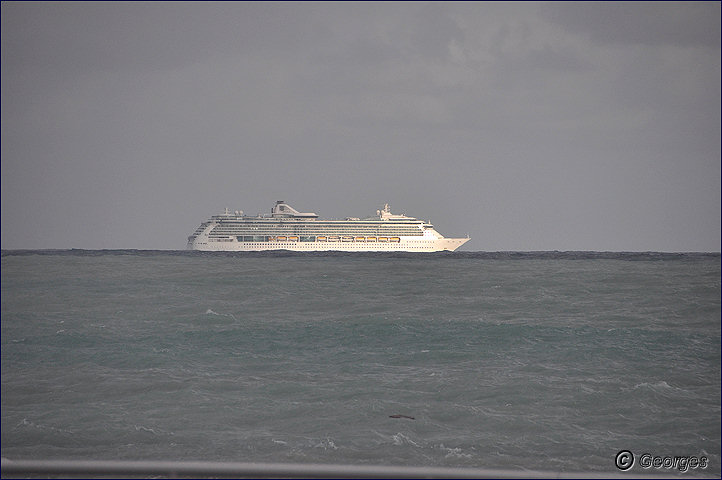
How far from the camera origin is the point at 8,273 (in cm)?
2578

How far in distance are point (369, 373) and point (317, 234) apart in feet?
247

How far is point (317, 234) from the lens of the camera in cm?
8806

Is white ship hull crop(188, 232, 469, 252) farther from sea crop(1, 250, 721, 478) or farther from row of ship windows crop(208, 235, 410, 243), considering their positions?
sea crop(1, 250, 721, 478)

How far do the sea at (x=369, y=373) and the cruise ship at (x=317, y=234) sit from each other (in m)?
62.6

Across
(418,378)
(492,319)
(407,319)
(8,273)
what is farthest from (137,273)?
(418,378)

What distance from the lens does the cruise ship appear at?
87.6m

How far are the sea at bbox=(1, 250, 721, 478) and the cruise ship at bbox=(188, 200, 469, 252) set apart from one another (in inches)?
2464

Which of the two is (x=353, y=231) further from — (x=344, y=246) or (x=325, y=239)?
(x=325, y=239)

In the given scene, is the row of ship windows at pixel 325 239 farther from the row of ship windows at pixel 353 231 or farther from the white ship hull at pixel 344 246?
the row of ship windows at pixel 353 231

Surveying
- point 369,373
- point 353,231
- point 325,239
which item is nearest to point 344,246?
point 353,231

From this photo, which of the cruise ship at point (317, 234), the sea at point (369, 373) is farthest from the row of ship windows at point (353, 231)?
the sea at point (369, 373)

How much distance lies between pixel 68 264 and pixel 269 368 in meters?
21.0

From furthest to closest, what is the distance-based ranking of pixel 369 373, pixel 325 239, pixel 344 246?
pixel 325 239 → pixel 344 246 → pixel 369 373

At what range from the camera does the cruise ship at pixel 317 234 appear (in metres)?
87.6
